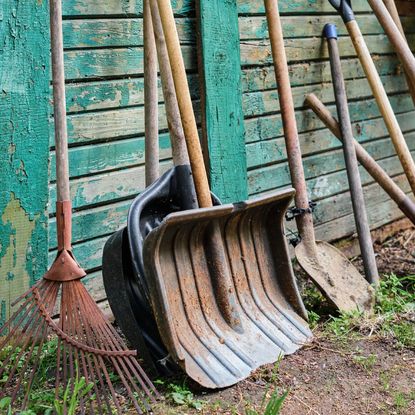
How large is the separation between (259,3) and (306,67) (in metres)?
0.52

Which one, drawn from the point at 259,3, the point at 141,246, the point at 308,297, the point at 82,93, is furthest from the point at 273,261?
the point at 259,3

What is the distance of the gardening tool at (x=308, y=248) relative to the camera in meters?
3.38

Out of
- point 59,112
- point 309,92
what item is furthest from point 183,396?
point 309,92

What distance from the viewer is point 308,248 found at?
3434 millimetres

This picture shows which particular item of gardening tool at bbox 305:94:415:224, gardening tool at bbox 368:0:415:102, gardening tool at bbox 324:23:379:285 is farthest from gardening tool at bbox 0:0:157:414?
→ gardening tool at bbox 368:0:415:102

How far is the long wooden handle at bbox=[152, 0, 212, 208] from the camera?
2760mm

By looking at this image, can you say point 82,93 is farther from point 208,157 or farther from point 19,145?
point 208,157

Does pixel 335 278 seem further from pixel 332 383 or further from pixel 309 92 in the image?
pixel 309 92

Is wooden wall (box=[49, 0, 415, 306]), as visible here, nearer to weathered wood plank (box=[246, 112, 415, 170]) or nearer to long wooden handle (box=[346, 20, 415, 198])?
weathered wood plank (box=[246, 112, 415, 170])

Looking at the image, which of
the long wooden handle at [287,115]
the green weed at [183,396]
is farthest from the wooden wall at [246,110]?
the green weed at [183,396]

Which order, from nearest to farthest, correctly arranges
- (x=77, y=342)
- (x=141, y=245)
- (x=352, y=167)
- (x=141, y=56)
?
(x=77, y=342) < (x=141, y=245) < (x=141, y=56) < (x=352, y=167)

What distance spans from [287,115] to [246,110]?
1.01ft

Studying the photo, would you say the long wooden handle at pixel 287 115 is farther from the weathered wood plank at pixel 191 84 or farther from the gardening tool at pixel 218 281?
the gardening tool at pixel 218 281

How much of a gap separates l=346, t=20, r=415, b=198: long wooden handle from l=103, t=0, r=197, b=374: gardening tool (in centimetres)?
143
